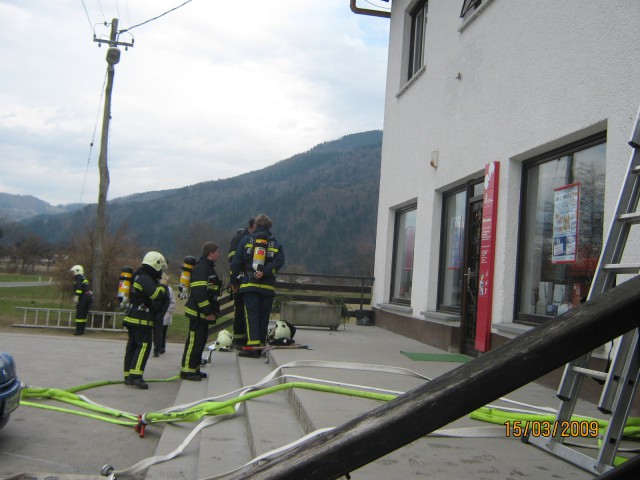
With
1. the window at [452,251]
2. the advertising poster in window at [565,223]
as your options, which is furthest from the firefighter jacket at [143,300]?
the advertising poster in window at [565,223]

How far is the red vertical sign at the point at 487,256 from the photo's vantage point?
23.6 ft

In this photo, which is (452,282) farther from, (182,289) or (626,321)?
(626,321)

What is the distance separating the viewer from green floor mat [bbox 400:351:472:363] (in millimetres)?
7589

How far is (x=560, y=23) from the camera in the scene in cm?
594

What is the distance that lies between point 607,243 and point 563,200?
3187 millimetres

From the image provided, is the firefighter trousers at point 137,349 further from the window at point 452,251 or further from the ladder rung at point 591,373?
the ladder rung at point 591,373

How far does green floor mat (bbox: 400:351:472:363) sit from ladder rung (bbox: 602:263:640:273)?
14.7 feet

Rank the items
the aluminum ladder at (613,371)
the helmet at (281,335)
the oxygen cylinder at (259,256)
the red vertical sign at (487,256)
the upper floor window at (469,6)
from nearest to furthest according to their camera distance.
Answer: the aluminum ladder at (613,371), the red vertical sign at (487,256), the oxygen cylinder at (259,256), the upper floor window at (469,6), the helmet at (281,335)

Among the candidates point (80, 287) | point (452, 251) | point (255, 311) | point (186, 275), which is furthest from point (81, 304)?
point (452, 251)

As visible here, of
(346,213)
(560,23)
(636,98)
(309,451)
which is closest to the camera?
(309,451)

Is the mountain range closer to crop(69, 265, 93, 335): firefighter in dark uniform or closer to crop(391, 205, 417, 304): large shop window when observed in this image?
crop(69, 265, 93, 335): firefighter in dark uniform

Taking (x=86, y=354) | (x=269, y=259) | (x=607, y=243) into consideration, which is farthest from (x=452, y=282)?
(x=86, y=354)

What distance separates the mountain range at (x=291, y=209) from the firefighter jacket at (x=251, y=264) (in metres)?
68.9
